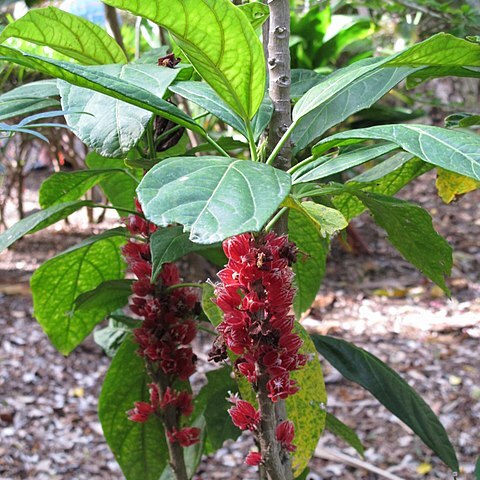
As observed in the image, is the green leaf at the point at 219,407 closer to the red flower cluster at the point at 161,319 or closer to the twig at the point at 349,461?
the red flower cluster at the point at 161,319

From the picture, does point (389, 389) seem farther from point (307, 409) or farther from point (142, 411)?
point (142, 411)

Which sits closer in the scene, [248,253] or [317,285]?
[248,253]

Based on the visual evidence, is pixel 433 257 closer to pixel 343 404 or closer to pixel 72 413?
pixel 343 404

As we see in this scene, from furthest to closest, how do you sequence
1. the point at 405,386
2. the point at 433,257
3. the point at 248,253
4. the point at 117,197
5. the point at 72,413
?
the point at 72,413, the point at 117,197, the point at 405,386, the point at 433,257, the point at 248,253

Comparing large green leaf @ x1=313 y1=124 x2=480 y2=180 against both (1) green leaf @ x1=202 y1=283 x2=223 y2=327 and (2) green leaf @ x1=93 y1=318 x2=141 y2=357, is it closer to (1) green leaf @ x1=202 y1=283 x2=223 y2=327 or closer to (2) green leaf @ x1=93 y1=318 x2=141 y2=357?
(1) green leaf @ x1=202 y1=283 x2=223 y2=327

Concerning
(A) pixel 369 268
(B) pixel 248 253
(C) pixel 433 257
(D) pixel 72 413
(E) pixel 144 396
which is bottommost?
(A) pixel 369 268

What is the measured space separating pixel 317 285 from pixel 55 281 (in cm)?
39

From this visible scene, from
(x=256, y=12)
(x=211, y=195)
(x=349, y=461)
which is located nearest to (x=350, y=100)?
(x=256, y=12)

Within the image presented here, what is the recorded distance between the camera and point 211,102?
2.27 ft

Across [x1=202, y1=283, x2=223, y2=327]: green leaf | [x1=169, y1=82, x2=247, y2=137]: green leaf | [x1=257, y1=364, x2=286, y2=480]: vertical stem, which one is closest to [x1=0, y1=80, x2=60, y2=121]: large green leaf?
[x1=169, y1=82, x2=247, y2=137]: green leaf

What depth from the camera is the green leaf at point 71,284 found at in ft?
3.25

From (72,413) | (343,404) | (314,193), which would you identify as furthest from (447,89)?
(314,193)

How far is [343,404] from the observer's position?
2.29 meters

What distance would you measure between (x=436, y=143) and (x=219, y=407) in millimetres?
587
